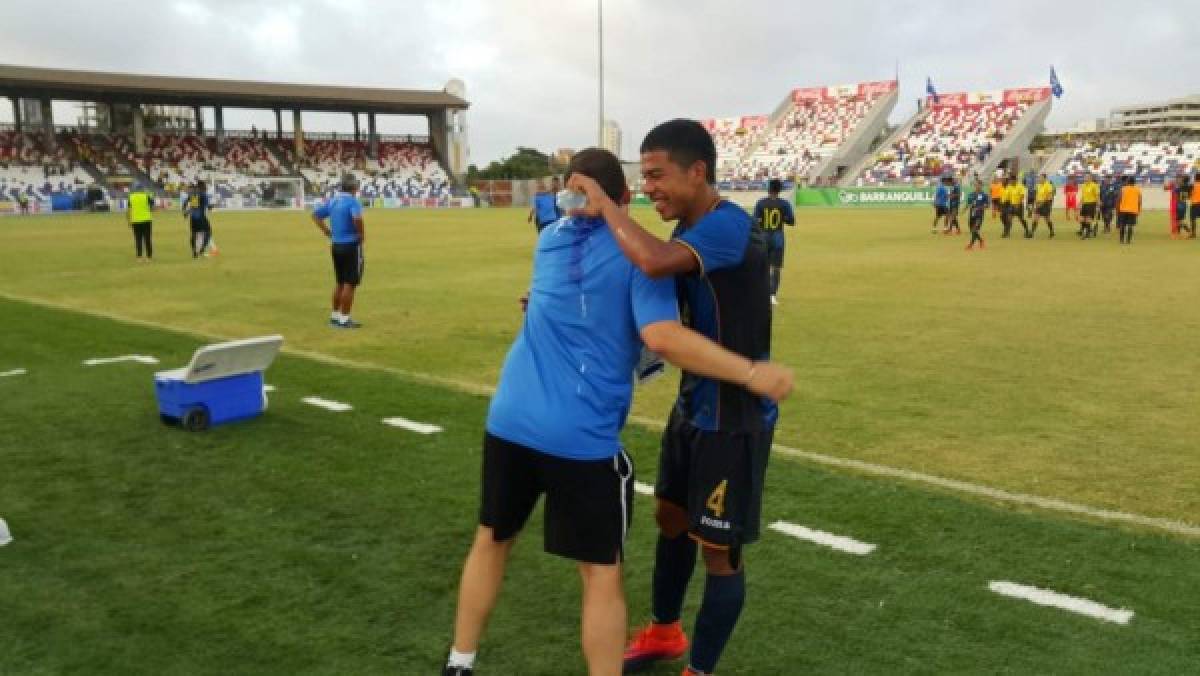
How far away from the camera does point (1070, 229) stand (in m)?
29.2

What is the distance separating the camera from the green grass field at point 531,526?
3.37m

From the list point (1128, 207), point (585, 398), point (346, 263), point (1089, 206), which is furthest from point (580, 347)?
point (1089, 206)

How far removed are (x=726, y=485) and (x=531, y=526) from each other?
2.01 meters

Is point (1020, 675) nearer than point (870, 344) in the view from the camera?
Yes

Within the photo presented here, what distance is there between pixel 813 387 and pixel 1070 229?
2565cm

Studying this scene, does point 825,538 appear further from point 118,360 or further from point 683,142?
point 118,360

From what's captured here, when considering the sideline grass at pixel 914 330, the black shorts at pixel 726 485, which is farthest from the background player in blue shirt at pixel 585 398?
the sideline grass at pixel 914 330

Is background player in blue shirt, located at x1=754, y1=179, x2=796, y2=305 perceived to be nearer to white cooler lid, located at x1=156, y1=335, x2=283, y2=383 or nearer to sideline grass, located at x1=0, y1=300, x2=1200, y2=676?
sideline grass, located at x1=0, y1=300, x2=1200, y2=676

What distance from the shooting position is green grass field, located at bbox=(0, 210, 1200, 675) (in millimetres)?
3373

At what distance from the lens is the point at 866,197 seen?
165 feet

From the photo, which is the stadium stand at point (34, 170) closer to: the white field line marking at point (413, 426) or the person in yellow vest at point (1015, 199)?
the person in yellow vest at point (1015, 199)

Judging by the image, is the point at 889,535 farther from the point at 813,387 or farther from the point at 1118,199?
the point at 1118,199

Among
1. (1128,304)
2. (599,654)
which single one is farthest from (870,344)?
(599,654)

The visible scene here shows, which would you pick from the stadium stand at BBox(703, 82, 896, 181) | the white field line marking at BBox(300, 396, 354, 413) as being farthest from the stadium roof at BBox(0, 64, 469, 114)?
the white field line marking at BBox(300, 396, 354, 413)
